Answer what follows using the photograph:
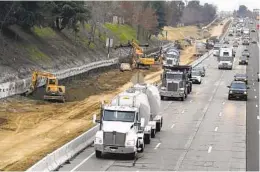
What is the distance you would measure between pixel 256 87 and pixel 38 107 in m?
30.3

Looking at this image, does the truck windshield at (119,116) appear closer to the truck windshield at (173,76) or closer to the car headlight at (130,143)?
the car headlight at (130,143)

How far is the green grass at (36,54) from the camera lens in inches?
2800

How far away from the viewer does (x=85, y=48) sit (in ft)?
322

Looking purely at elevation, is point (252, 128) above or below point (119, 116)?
below

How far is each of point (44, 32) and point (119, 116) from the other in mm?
62765

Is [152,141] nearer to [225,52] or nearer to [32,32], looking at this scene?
[32,32]

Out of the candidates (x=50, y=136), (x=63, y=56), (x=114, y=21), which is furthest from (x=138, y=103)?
(x=114, y=21)

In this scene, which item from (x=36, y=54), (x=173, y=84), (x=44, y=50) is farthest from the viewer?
(x=44, y=50)

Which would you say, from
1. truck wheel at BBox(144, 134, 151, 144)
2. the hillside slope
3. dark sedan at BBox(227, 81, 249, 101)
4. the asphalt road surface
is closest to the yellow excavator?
the hillside slope

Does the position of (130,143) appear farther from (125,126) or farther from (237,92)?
(237,92)

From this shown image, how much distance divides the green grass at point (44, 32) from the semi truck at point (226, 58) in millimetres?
25679

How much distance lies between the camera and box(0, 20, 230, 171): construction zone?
3140 cm

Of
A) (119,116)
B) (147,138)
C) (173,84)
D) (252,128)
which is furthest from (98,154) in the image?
(173,84)

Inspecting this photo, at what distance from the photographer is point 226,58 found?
319 feet
